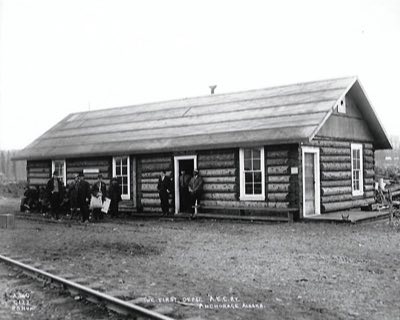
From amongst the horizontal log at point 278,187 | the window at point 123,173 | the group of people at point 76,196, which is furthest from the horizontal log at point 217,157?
the window at point 123,173

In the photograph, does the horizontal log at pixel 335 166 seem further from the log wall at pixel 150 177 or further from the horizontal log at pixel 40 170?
the horizontal log at pixel 40 170

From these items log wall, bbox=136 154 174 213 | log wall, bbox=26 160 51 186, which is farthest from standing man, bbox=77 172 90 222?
log wall, bbox=26 160 51 186

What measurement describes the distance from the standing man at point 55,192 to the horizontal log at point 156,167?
348cm

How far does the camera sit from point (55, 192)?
69.1 feet

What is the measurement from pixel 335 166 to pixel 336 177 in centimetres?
41

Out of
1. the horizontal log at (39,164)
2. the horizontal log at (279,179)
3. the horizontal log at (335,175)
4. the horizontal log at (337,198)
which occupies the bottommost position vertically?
the horizontal log at (337,198)

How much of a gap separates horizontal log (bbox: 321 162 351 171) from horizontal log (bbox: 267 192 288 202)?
199 centimetres

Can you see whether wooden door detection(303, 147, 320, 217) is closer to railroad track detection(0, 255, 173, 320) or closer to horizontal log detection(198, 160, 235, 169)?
horizontal log detection(198, 160, 235, 169)

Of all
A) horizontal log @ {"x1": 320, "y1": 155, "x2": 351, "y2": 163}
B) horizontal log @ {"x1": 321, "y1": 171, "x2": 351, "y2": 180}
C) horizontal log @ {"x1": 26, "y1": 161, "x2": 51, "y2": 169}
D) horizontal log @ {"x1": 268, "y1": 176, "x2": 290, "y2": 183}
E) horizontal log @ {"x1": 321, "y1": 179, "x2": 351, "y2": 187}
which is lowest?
horizontal log @ {"x1": 321, "y1": 179, "x2": 351, "y2": 187}

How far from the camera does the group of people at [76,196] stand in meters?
19.4

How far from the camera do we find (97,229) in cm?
1659

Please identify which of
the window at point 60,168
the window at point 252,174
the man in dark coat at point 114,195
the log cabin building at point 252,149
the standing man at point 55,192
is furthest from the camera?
the window at point 60,168

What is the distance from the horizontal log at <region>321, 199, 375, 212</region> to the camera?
18.3m

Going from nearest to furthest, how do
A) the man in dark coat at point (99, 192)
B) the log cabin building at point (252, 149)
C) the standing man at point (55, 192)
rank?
the log cabin building at point (252, 149), the man in dark coat at point (99, 192), the standing man at point (55, 192)
